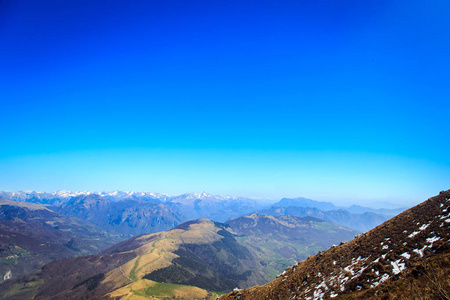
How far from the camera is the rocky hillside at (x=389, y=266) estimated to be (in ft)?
58.3

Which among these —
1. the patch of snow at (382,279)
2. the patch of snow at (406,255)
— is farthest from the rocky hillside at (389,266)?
the patch of snow at (382,279)

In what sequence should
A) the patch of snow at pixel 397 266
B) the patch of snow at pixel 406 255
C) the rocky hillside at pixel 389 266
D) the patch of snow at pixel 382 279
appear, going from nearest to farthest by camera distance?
the rocky hillside at pixel 389 266
the patch of snow at pixel 382 279
the patch of snow at pixel 397 266
the patch of snow at pixel 406 255

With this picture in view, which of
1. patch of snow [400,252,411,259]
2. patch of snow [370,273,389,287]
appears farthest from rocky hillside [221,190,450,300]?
patch of snow [370,273,389,287]

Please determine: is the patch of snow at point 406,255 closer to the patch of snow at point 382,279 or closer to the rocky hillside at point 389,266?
the rocky hillside at point 389,266

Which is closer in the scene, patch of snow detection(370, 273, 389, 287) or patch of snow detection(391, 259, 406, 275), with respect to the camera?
patch of snow detection(370, 273, 389, 287)

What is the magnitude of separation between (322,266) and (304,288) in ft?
21.6

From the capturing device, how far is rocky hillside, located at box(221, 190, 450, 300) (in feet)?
58.3

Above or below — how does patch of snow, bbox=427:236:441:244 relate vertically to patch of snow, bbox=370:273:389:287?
above

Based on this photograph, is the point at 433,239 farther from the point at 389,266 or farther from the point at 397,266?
the point at 389,266

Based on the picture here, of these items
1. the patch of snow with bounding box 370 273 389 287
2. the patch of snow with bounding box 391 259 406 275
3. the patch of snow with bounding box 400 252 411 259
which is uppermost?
the patch of snow with bounding box 400 252 411 259

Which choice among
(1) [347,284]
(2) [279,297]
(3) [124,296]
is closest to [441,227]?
(1) [347,284]

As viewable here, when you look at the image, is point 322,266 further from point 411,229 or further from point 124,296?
point 124,296

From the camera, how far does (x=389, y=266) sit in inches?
939

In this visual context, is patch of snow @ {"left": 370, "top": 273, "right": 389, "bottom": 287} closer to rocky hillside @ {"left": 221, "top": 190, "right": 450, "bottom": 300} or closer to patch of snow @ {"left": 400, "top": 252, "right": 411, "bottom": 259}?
rocky hillside @ {"left": 221, "top": 190, "right": 450, "bottom": 300}
